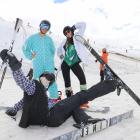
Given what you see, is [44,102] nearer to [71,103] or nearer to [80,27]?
[71,103]

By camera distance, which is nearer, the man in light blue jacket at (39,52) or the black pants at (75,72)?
the man in light blue jacket at (39,52)

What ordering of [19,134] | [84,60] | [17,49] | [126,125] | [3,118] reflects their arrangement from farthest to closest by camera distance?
[17,49]
[84,60]
[3,118]
[126,125]
[19,134]

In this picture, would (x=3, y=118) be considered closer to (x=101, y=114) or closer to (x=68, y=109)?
(x=68, y=109)

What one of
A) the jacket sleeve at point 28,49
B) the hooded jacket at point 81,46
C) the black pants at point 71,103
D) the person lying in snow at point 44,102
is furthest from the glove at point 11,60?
the hooded jacket at point 81,46

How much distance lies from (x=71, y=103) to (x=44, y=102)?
21.9 inches

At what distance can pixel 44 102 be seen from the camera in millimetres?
5656

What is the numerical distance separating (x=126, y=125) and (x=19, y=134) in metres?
1.94

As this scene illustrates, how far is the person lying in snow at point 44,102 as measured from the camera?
17.6ft

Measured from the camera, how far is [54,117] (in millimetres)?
5957

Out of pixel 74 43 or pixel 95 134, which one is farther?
pixel 74 43

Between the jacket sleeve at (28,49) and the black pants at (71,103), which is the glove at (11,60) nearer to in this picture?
the black pants at (71,103)

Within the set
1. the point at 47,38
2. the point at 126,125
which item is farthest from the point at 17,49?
the point at 126,125

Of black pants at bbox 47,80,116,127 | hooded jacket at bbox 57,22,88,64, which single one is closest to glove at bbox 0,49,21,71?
black pants at bbox 47,80,116,127

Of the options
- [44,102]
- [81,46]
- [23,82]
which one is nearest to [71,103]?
[44,102]
